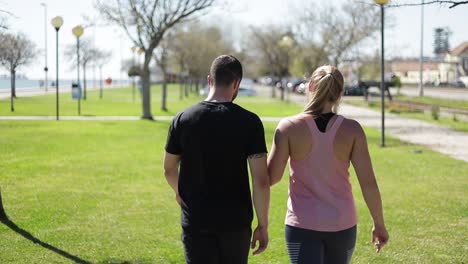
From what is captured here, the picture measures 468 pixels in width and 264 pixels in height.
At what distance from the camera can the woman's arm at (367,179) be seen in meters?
3.41

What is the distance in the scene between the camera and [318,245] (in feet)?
11.0

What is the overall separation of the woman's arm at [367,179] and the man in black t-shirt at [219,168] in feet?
1.69

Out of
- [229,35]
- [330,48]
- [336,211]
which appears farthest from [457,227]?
[229,35]

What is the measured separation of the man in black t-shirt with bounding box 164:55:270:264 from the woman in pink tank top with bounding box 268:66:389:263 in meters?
0.20

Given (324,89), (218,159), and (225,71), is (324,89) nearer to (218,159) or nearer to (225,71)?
(225,71)

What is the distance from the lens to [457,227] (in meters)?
7.52

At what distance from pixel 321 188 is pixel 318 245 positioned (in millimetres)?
308

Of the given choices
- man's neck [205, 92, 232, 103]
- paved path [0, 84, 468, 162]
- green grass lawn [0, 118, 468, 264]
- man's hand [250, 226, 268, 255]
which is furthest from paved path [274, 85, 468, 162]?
man's neck [205, 92, 232, 103]

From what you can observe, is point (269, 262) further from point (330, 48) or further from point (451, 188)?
point (330, 48)

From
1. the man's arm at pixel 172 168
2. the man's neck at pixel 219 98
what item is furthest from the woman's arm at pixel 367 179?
the man's arm at pixel 172 168

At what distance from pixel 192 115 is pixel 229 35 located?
238 ft

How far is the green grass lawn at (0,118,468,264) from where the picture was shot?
6.31 m

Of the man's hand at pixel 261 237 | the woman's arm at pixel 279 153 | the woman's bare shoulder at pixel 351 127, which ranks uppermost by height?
the woman's bare shoulder at pixel 351 127

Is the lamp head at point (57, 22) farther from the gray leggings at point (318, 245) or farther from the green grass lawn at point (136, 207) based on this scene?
the gray leggings at point (318, 245)
